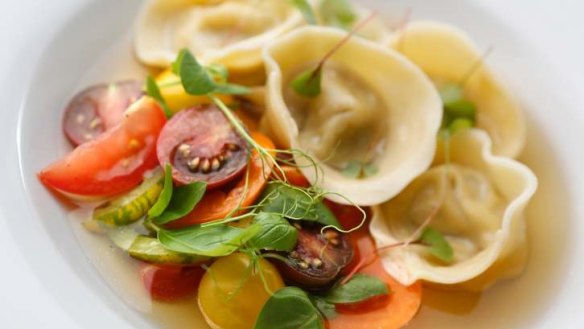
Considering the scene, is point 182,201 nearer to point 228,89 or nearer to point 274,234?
point 274,234

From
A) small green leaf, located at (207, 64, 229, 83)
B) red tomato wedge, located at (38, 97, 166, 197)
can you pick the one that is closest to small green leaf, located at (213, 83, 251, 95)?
small green leaf, located at (207, 64, 229, 83)

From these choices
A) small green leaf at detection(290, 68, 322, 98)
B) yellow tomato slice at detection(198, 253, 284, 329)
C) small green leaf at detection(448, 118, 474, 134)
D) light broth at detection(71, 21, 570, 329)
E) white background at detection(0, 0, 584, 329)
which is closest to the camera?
white background at detection(0, 0, 584, 329)

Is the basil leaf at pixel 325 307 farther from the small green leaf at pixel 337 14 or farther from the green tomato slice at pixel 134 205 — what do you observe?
the small green leaf at pixel 337 14

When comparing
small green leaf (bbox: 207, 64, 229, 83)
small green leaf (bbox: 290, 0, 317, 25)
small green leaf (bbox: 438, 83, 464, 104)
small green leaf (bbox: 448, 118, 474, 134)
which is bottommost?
small green leaf (bbox: 448, 118, 474, 134)

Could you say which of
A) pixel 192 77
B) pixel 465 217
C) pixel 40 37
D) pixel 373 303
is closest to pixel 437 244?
pixel 465 217

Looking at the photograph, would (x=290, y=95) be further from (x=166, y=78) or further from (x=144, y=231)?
(x=144, y=231)

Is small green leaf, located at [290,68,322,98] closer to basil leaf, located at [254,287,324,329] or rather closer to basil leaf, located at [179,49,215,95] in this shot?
basil leaf, located at [179,49,215,95]

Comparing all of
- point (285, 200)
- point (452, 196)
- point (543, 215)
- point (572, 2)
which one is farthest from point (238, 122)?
point (572, 2)
